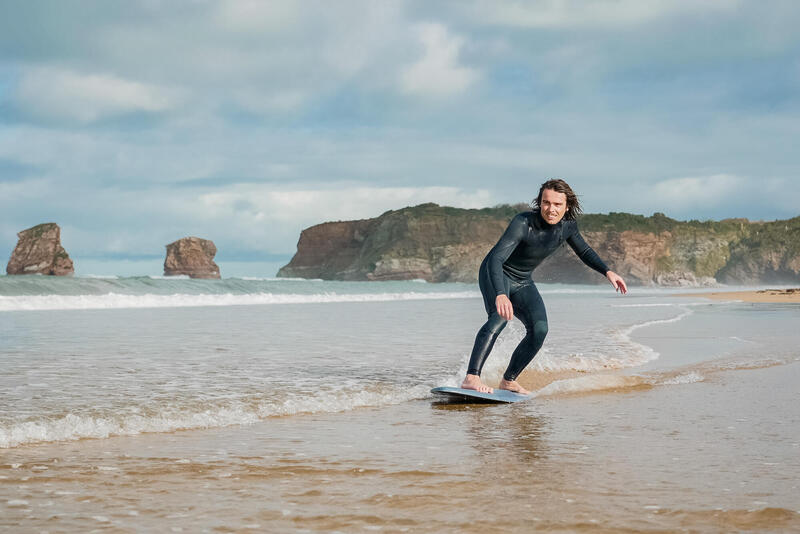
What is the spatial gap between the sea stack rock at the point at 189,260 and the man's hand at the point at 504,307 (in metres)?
87.1

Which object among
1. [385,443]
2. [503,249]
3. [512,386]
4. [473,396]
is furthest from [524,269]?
[385,443]

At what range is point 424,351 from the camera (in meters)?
10.4

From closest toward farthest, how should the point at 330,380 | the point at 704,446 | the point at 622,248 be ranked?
the point at 704,446 → the point at 330,380 → the point at 622,248

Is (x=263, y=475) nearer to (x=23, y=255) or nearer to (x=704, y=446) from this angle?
(x=704, y=446)

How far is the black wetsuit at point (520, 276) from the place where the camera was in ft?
21.5

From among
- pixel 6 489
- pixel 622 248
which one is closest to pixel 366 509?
pixel 6 489

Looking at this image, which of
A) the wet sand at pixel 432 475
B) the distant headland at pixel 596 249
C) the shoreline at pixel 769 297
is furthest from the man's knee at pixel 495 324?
the distant headland at pixel 596 249

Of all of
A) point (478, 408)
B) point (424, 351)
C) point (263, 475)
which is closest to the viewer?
point (263, 475)

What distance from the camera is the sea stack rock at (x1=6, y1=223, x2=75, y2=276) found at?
63.8 metres

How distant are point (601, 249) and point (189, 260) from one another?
65.5 meters

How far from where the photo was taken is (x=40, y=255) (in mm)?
63938

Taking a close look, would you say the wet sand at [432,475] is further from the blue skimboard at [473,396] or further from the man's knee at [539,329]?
the man's knee at [539,329]

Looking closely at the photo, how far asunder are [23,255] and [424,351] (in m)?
63.0

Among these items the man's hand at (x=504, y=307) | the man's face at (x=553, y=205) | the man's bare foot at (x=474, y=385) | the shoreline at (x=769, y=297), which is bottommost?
the man's bare foot at (x=474, y=385)
